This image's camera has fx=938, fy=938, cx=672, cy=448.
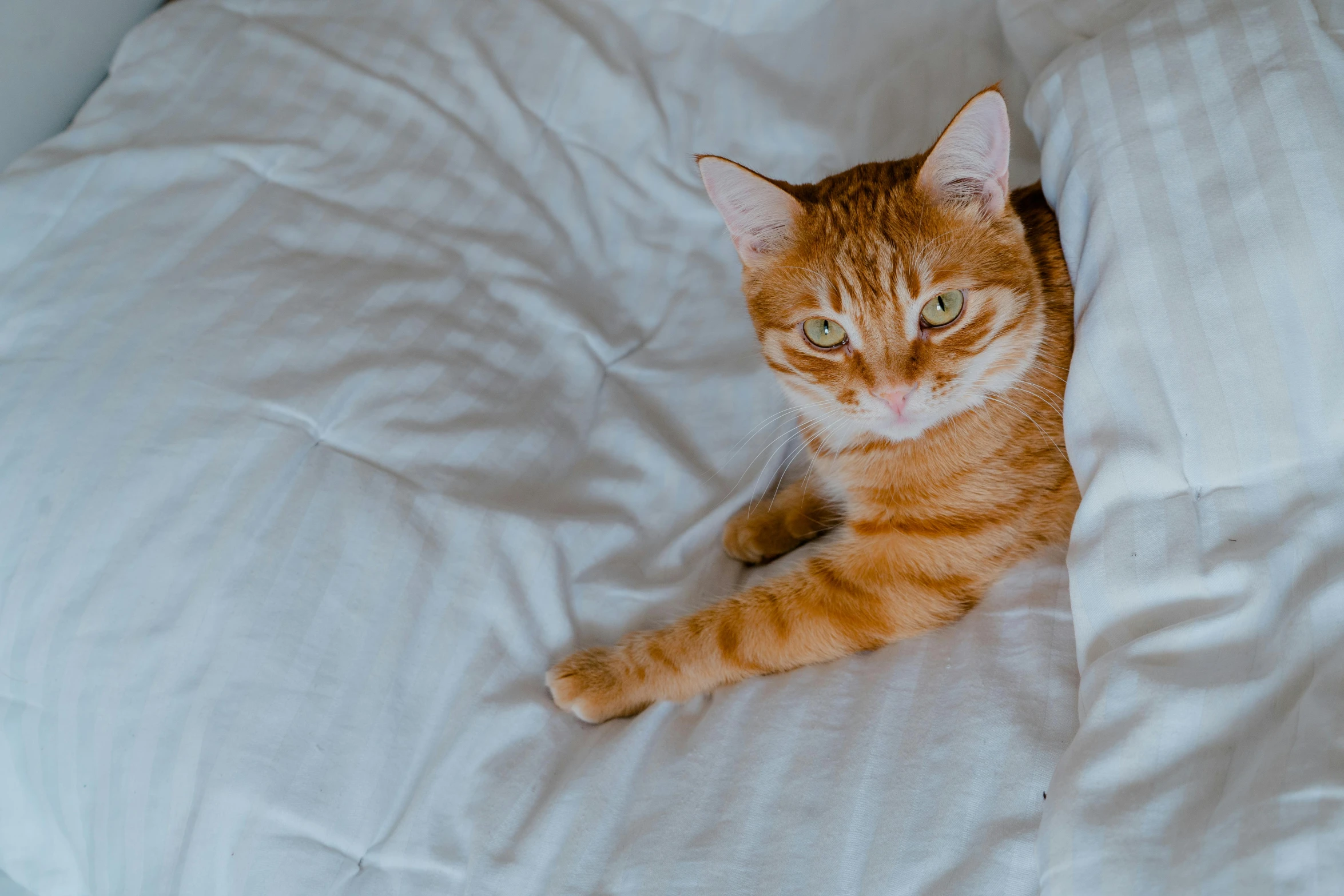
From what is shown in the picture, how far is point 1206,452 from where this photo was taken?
123 centimetres

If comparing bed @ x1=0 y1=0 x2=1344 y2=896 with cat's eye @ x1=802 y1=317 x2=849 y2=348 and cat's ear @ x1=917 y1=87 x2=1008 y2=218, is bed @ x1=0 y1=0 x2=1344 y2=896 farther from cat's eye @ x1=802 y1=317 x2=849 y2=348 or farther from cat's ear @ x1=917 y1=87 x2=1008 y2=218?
cat's eye @ x1=802 y1=317 x2=849 y2=348

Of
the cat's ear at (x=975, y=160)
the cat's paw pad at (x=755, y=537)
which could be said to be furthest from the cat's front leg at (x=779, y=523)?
the cat's ear at (x=975, y=160)

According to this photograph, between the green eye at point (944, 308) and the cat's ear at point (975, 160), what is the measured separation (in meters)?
0.14

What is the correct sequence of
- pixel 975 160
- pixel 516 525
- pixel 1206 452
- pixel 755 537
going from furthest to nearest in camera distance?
pixel 755 537 → pixel 516 525 → pixel 975 160 → pixel 1206 452

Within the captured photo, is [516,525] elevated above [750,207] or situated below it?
below

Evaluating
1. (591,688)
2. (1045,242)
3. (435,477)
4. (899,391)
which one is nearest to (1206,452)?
(899,391)

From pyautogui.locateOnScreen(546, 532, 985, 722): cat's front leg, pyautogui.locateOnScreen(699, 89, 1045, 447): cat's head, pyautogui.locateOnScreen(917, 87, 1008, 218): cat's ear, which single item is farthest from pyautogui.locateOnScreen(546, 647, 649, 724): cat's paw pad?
pyautogui.locateOnScreen(917, 87, 1008, 218): cat's ear

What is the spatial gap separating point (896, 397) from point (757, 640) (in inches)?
17.3

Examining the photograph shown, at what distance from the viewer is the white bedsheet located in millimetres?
1244

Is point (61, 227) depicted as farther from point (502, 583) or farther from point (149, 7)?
point (502, 583)

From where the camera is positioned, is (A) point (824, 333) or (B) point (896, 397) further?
(A) point (824, 333)

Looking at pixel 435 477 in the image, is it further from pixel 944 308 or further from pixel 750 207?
pixel 944 308

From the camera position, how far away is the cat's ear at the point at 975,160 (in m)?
1.31

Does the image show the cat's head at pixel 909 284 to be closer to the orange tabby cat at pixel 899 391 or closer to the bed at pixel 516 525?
the orange tabby cat at pixel 899 391
